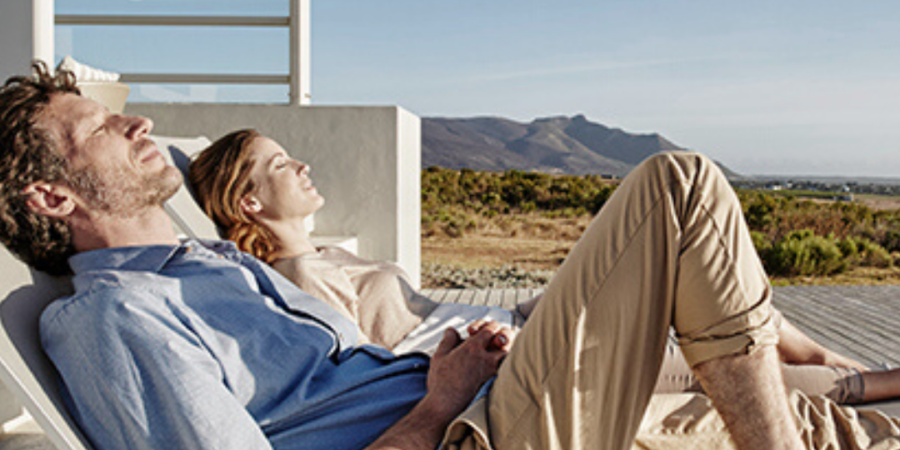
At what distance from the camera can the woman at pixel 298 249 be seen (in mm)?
2398

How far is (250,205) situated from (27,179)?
0.98 m

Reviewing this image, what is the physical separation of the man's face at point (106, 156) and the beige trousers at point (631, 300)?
86 centimetres

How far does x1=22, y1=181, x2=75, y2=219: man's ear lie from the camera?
1.54 metres

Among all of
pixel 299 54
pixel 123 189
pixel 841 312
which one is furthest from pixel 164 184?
pixel 841 312

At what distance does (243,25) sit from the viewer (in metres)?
5.55

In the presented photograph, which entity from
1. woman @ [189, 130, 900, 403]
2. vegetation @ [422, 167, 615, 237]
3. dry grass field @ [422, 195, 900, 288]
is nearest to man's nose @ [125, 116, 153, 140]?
woman @ [189, 130, 900, 403]

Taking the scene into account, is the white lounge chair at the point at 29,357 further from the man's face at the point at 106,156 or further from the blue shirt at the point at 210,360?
the man's face at the point at 106,156

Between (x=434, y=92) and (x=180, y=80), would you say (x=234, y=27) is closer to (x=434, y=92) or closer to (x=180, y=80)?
(x=180, y=80)

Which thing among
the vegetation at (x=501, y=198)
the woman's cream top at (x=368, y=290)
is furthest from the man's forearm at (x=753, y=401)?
the vegetation at (x=501, y=198)

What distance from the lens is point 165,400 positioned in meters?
1.21

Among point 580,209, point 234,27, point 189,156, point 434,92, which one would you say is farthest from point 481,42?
point 189,156

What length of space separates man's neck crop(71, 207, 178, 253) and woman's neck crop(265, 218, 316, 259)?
774 millimetres

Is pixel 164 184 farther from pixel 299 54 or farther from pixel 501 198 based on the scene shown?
pixel 501 198

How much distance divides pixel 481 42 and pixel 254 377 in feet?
97.7
